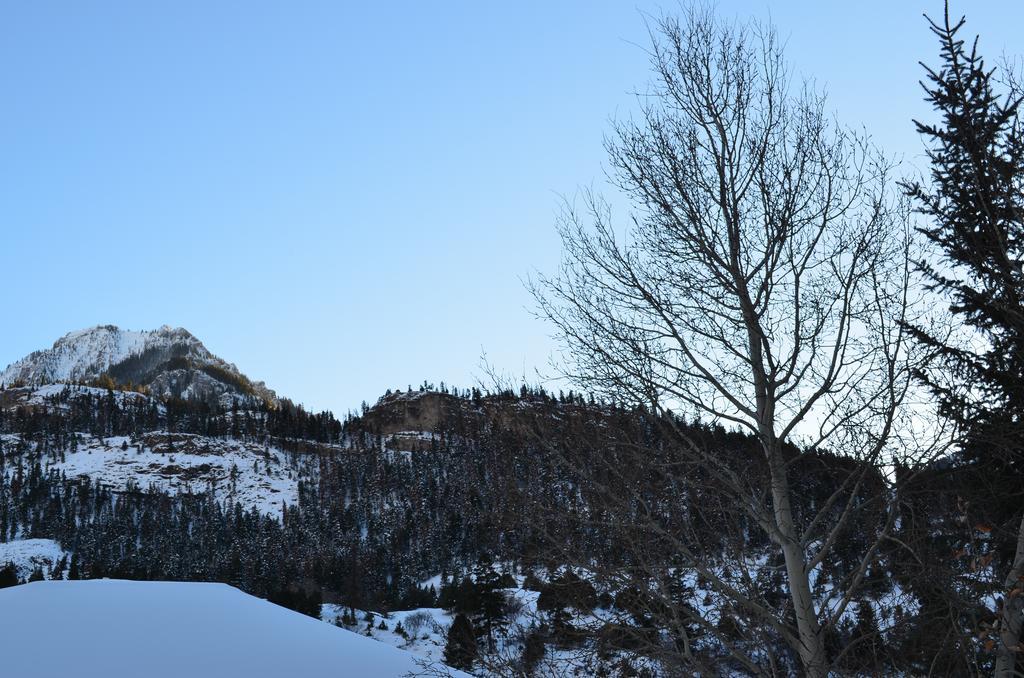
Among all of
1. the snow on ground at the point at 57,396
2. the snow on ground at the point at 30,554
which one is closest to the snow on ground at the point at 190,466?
the snow on ground at the point at 30,554

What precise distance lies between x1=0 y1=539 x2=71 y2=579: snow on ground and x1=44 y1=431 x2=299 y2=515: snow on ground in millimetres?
24843

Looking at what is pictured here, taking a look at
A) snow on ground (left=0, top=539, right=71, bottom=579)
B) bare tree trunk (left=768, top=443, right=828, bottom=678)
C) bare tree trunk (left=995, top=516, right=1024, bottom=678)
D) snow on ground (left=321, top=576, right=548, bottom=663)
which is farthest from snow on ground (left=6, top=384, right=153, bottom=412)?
bare tree trunk (left=995, top=516, right=1024, bottom=678)

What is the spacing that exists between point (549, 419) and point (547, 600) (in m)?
1.30

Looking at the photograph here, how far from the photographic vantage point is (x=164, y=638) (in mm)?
6738

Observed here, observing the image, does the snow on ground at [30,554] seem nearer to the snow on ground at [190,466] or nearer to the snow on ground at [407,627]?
the snow on ground at [190,466]

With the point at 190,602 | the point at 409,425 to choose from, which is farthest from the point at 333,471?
the point at 190,602

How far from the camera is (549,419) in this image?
539 cm

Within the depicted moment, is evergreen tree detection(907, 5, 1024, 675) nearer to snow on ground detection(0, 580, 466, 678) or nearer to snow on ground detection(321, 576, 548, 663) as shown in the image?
snow on ground detection(0, 580, 466, 678)

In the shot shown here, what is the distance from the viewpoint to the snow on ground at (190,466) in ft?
447

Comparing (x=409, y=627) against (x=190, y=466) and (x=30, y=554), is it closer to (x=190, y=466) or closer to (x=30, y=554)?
(x=30, y=554)

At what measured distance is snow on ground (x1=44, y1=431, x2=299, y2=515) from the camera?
136 meters

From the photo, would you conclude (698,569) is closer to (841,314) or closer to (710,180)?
(841,314)

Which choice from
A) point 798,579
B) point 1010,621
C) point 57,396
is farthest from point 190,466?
point 1010,621

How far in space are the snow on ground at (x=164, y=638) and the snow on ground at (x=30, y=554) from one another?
10431 cm
